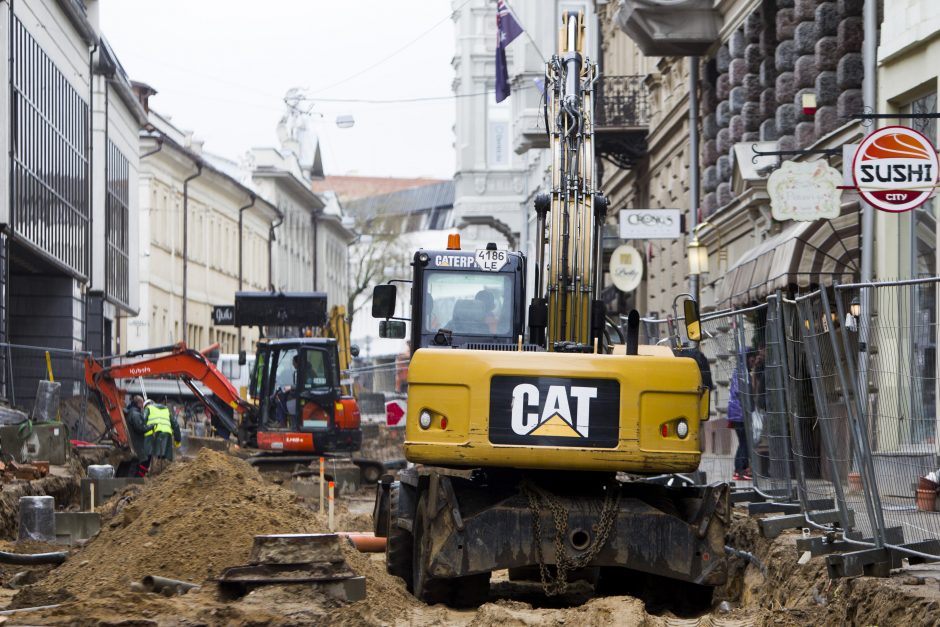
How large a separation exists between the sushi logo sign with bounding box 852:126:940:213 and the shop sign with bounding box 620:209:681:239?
471 inches

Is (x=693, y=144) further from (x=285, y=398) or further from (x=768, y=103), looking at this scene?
(x=285, y=398)

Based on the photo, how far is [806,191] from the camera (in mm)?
20047

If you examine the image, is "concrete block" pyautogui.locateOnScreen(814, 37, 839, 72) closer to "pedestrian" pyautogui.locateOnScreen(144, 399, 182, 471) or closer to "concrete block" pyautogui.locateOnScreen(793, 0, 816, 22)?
"concrete block" pyautogui.locateOnScreen(793, 0, 816, 22)

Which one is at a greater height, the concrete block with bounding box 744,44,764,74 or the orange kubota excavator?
the concrete block with bounding box 744,44,764,74

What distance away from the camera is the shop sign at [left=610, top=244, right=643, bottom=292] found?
31.6 metres

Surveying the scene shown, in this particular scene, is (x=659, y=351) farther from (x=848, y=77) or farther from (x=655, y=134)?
(x=655, y=134)

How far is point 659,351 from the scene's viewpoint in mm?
12805

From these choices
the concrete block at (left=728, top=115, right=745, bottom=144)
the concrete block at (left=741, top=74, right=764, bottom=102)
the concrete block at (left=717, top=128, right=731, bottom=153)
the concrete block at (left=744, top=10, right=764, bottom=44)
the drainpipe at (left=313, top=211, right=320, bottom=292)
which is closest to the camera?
the concrete block at (left=744, top=10, right=764, bottom=44)

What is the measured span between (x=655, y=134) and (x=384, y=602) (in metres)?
27.8

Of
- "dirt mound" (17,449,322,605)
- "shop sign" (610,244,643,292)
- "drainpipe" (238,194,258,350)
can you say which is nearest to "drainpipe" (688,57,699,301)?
"shop sign" (610,244,643,292)

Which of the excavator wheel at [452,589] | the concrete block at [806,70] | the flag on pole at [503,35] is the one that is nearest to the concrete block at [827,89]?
the concrete block at [806,70]

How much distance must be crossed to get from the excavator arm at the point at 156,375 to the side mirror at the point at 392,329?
46.9 feet

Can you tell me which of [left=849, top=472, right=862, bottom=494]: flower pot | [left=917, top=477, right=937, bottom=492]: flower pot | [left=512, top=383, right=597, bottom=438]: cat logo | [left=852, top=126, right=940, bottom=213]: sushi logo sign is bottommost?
[left=849, top=472, right=862, bottom=494]: flower pot

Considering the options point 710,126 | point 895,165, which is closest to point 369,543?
point 895,165
